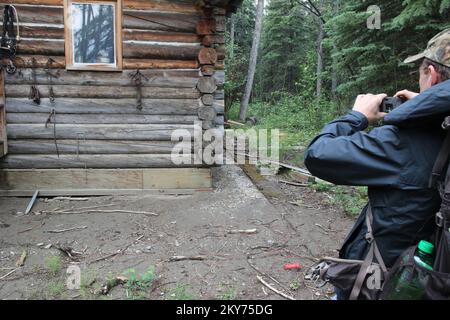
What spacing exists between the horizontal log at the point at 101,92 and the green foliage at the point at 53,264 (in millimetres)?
3437

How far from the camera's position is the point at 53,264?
469cm

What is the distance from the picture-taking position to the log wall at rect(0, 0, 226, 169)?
711 centimetres

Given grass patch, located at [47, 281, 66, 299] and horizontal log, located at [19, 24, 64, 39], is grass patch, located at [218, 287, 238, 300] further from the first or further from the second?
horizontal log, located at [19, 24, 64, 39]

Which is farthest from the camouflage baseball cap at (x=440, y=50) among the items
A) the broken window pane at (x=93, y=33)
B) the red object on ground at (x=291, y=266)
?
the broken window pane at (x=93, y=33)

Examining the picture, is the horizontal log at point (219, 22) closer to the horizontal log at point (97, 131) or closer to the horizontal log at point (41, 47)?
the horizontal log at point (97, 131)

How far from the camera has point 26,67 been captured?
7078mm

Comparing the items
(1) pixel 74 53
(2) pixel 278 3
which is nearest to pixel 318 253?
(1) pixel 74 53

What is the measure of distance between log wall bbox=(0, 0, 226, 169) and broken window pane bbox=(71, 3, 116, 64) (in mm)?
241

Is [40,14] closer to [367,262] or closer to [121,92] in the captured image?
[121,92]

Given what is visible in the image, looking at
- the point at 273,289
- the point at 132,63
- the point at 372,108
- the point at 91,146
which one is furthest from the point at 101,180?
the point at 372,108

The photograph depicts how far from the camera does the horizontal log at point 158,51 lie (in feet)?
23.9

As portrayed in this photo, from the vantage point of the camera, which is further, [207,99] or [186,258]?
[207,99]

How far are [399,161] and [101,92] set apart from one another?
6.40 metres

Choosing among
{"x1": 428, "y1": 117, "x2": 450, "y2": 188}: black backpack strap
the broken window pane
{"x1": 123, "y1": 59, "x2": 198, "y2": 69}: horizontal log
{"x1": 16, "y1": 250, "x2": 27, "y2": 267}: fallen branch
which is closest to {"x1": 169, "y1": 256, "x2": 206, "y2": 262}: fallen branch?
{"x1": 16, "y1": 250, "x2": 27, "y2": 267}: fallen branch
